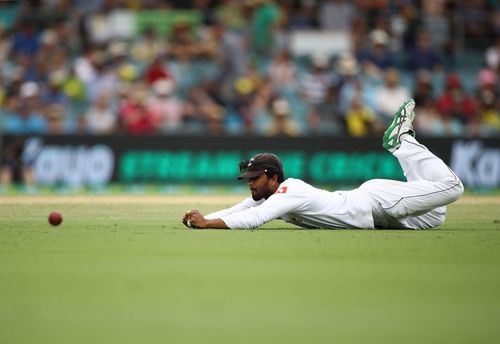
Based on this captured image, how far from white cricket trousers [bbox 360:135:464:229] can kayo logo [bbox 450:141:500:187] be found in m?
11.1

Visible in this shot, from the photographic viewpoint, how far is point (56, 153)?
71.9 feet

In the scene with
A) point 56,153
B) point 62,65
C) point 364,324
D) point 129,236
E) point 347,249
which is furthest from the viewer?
point 62,65

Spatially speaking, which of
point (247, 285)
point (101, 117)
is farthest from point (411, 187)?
point (101, 117)

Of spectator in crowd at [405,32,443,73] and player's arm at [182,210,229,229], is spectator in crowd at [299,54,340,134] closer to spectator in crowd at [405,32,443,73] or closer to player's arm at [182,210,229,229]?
spectator in crowd at [405,32,443,73]

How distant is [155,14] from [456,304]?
18.8 metres

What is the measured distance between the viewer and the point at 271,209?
9898mm

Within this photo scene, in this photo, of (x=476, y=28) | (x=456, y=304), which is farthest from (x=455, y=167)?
(x=456, y=304)

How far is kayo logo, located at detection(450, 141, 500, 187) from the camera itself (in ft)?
72.0

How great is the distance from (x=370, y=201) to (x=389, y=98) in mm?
12188

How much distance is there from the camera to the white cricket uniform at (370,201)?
10.1 metres

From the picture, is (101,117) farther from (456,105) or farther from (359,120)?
(456,105)

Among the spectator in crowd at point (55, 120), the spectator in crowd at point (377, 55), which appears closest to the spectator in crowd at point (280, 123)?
the spectator in crowd at point (377, 55)

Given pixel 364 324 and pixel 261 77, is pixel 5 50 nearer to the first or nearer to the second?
pixel 261 77

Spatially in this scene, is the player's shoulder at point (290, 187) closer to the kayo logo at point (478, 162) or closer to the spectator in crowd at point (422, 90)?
the kayo logo at point (478, 162)
